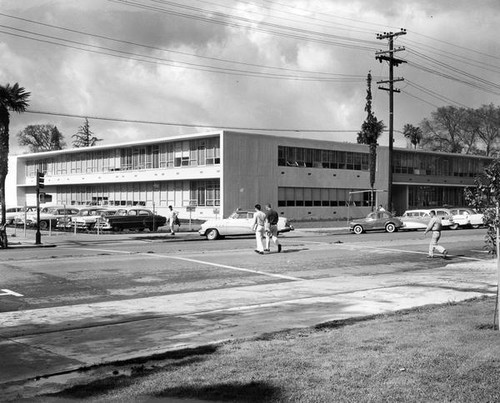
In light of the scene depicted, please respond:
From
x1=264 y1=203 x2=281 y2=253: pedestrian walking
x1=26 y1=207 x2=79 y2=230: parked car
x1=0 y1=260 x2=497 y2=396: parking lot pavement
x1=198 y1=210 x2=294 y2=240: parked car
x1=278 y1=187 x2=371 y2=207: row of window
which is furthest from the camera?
x1=278 y1=187 x2=371 y2=207: row of window

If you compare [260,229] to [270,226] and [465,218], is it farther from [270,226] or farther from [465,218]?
[465,218]

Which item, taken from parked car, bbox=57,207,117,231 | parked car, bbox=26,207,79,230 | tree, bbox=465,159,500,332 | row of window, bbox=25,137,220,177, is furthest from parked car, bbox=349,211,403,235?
tree, bbox=465,159,500,332

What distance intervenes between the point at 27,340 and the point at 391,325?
5.06 meters

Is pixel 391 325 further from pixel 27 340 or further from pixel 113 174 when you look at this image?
pixel 113 174

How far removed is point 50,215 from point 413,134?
73.6 metres

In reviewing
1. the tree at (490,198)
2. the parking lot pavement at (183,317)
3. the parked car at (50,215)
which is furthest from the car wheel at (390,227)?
the tree at (490,198)

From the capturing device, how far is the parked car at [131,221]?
1513 inches

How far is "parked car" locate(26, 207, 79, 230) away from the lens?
139 feet

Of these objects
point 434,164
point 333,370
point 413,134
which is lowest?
A: point 333,370

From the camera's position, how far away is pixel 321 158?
2163 inches

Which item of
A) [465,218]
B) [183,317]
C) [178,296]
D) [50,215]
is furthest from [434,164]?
[183,317]

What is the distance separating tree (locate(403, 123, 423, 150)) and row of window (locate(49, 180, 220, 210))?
191 feet

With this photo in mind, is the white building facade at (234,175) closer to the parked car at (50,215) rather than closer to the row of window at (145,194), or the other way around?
the row of window at (145,194)

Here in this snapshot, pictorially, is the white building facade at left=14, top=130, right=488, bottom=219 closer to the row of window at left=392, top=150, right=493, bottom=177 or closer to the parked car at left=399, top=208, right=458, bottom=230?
the row of window at left=392, top=150, right=493, bottom=177
